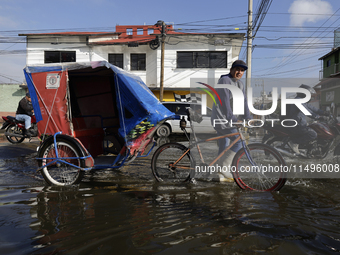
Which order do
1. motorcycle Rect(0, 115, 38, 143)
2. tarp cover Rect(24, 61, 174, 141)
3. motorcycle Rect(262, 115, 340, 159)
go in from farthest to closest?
motorcycle Rect(0, 115, 38, 143) < motorcycle Rect(262, 115, 340, 159) < tarp cover Rect(24, 61, 174, 141)

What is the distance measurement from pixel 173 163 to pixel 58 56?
21.4 m

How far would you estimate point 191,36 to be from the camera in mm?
21062

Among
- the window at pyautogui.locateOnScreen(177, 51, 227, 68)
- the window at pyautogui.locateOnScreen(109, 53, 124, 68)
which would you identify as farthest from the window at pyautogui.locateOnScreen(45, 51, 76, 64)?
the window at pyautogui.locateOnScreen(177, 51, 227, 68)

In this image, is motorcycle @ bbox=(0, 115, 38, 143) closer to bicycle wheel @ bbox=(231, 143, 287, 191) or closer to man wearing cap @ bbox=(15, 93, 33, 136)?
man wearing cap @ bbox=(15, 93, 33, 136)

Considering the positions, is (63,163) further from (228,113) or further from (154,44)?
(154,44)

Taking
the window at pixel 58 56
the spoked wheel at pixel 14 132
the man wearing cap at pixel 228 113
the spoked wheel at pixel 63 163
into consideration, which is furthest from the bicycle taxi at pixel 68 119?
the window at pixel 58 56

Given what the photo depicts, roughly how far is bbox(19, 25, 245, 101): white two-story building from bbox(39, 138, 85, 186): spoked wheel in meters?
17.5

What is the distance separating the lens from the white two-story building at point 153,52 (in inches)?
830

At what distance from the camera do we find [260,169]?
3848 millimetres

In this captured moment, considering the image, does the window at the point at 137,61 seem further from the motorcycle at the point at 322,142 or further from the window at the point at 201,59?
the motorcycle at the point at 322,142

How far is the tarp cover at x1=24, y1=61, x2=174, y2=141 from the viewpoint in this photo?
422 centimetres

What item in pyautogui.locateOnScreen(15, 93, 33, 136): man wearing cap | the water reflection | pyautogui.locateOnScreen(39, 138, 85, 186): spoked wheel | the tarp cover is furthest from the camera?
pyautogui.locateOnScreen(15, 93, 33, 136): man wearing cap

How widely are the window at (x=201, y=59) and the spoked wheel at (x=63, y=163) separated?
18.5 metres

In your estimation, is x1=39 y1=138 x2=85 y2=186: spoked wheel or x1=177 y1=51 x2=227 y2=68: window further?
x1=177 y1=51 x2=227 y2=68: window
